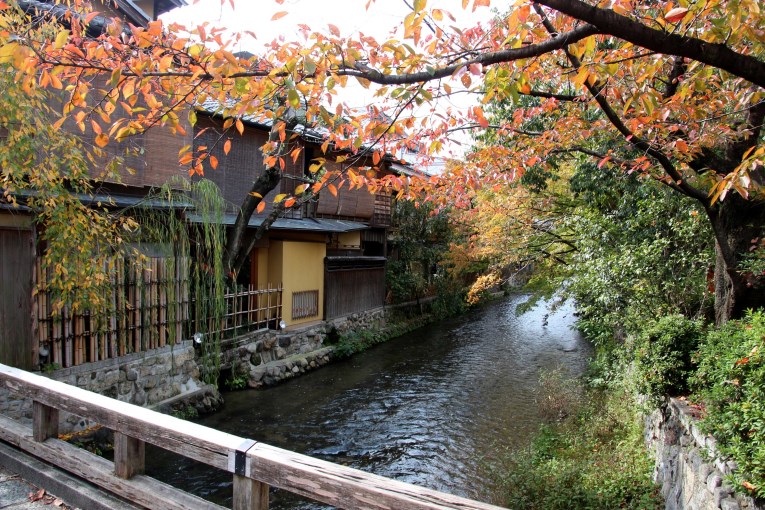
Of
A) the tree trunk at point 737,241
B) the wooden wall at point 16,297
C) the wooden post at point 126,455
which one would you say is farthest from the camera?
the wooden wall at point 16,297

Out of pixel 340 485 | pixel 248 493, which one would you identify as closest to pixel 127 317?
pixel 248 493

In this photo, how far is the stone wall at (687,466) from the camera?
13.1 ft

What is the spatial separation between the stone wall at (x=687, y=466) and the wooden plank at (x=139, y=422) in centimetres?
389

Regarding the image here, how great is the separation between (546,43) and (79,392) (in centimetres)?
443

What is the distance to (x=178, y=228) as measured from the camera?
9055 millimetres

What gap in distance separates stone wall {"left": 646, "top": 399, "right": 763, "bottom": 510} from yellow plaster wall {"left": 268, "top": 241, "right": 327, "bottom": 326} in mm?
10026

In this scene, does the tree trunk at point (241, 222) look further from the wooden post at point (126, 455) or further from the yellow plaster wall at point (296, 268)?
the wooden post at point (126, 455)

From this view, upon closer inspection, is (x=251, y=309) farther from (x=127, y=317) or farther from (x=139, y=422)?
(x=139, y=422)

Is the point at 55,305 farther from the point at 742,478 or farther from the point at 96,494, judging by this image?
the point at 742,478

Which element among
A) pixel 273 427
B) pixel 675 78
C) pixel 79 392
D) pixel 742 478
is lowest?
pixel 273 427

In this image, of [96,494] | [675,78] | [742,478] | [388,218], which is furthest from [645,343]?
[388,218]

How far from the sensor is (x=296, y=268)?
14.6 metres

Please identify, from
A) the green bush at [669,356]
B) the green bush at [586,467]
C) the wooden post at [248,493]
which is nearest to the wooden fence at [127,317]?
the wooden post at [248,493]

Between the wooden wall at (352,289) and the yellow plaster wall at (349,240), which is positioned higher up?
the yellow plaster wall at (349,240)
